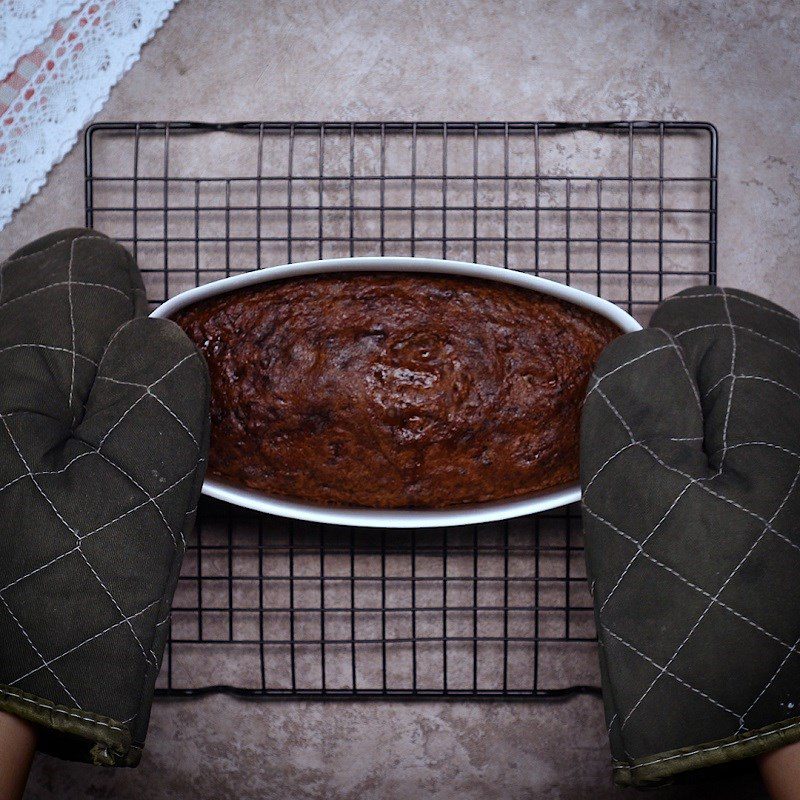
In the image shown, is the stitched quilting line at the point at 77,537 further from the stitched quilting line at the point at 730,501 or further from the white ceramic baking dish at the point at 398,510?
the stitched quilting line at the point at 730,501

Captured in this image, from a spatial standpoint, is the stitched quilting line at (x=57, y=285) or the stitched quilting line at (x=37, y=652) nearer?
the stitched quilting line at (x=37, y=652)

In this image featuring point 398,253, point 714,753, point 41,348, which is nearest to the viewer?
point 714,753

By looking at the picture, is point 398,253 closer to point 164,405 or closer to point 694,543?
point 164,405

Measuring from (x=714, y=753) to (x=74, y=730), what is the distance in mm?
673

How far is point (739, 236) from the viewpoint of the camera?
0.99 meters

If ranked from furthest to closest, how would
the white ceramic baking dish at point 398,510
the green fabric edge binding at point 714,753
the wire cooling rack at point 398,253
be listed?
the wire cooling rack at point 398,253, the white ceramic baking dish at point 398,510, the green fabric edge binding at point 714,753

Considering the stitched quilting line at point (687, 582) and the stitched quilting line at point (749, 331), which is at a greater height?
the stitched quilting line at point (749, 331)

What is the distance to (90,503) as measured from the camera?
772mm

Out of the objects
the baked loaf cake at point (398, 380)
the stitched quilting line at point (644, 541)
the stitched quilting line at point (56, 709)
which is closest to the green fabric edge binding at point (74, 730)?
the stitched quilting line at point (56, 709)

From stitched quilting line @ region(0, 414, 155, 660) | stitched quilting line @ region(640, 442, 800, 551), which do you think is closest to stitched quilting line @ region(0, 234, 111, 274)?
stitched quilting line @ region(0, 414, 155, 660)

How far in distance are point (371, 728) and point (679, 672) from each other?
1.54 feet

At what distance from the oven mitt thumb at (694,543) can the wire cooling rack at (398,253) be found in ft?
0.64

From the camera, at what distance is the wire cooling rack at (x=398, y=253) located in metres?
0.97

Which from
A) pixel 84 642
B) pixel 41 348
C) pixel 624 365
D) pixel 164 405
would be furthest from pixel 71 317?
pixel 624 365
